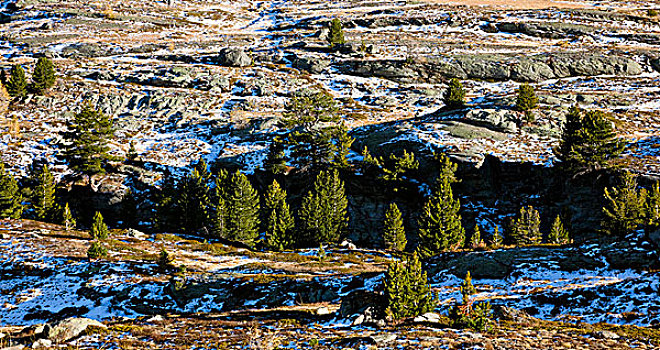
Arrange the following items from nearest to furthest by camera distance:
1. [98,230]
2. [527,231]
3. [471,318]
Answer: [471,318]
[98,230]
[527,231]

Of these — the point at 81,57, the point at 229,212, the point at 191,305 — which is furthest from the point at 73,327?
the point at 81,57

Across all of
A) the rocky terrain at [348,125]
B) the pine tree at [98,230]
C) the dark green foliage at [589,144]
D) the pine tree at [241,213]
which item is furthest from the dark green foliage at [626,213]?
the pine tree at [98,230]

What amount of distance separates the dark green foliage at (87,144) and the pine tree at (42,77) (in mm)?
26130

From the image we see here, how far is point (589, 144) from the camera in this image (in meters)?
50.2

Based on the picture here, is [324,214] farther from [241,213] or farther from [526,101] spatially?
[526,101]

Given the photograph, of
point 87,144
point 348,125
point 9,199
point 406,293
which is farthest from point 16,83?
point 406,293

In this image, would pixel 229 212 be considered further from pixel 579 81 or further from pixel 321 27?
pixel 321 27

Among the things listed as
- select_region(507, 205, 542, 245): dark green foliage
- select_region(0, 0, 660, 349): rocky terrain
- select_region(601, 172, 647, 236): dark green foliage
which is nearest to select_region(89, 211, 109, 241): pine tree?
select_region(0, 0, 660, 349): rocky terrain

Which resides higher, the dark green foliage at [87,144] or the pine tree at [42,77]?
the pine tree at [42,77]

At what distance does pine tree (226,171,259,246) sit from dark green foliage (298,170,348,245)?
595 cm

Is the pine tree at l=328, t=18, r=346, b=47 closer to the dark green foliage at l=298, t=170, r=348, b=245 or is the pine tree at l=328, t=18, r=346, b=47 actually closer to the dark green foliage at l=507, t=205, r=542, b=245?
the dark green foliage at l=298, t=170, r=348, b=245

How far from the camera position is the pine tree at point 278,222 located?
4731 cm

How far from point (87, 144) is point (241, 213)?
1068 inches

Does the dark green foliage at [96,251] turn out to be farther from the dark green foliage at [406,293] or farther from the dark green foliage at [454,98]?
the dark green foliage at [454,98]
